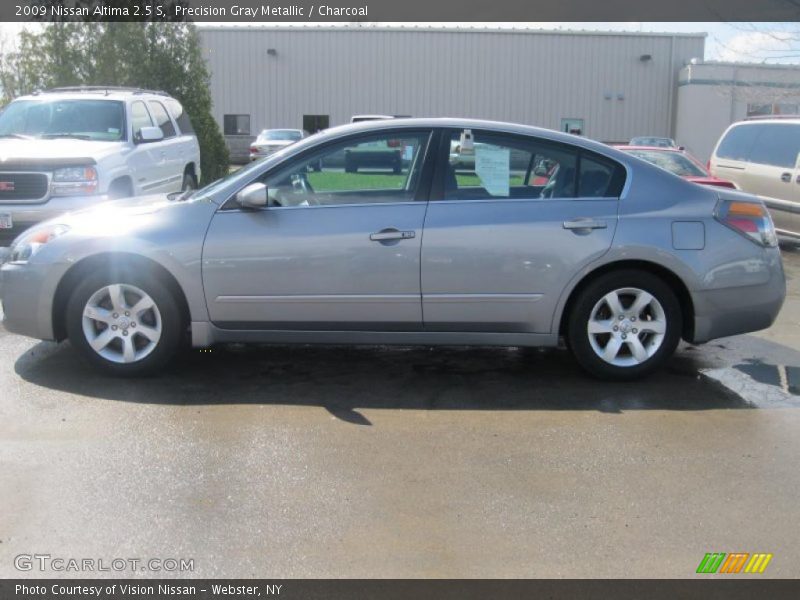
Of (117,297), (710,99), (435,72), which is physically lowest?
(117,297)

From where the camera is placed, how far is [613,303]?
215 inches

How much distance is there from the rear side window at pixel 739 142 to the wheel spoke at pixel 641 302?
304 inches

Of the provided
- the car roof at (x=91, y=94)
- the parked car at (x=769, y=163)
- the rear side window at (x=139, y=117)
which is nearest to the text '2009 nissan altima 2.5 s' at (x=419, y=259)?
the rear side window at (x=139, y=117)

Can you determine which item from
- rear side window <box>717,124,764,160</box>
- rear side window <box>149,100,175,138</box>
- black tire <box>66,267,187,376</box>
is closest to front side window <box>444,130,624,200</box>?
black tire <box>66,267,187,376</box>

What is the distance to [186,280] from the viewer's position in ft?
17.6

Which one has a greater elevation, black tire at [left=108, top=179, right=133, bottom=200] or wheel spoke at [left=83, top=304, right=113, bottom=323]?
black tire at [left=108, top=179, right=133, bottom=200]

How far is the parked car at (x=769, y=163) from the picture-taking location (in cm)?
1112

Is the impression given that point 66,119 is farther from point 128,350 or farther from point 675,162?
point 675,162

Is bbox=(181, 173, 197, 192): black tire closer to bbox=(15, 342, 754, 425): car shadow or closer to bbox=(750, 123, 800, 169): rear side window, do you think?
bbox=(15, 342, 754, 425): car shadow

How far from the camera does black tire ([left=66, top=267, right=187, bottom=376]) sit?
537cm

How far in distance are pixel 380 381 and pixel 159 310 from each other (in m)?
1.47

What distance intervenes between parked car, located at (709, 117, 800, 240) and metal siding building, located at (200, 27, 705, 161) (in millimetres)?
26562
